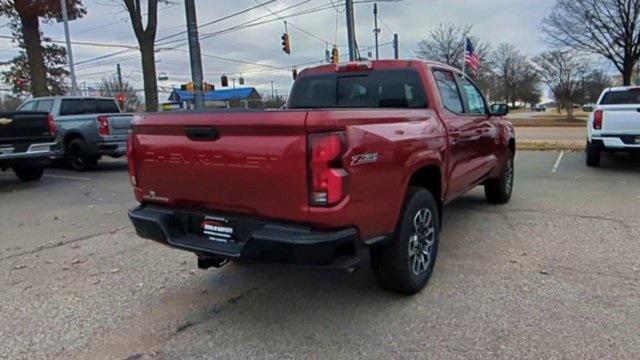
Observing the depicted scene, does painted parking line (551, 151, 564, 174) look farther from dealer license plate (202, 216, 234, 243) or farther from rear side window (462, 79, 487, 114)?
dealer license plate (202, 216, 234, 243)

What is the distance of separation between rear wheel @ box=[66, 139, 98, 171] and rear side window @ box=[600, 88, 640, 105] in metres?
12.0

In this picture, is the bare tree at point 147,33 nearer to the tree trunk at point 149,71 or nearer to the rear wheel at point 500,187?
the tree trunk at point 149,71

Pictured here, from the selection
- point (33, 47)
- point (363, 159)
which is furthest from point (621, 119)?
point (33, 47)

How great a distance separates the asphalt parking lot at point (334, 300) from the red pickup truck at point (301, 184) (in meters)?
0.42

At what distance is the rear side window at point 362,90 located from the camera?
15.7 ft

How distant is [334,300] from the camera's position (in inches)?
155

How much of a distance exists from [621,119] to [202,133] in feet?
29.9

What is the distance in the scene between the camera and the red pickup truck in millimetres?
2982

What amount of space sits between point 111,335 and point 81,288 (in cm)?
110

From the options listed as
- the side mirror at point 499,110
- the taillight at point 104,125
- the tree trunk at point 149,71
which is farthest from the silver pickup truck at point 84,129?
the side mirror at point 499,110

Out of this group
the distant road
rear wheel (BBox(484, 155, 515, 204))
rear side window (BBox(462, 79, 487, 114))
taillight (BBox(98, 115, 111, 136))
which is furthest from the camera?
the distant road

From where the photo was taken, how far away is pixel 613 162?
11.5m

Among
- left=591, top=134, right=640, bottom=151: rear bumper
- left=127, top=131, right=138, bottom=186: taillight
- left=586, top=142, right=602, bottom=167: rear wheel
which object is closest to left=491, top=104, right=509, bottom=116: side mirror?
left=127, top=131, right=138, bottom=186: taillight

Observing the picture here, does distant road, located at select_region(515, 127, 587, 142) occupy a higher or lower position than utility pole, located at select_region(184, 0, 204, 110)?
lower
